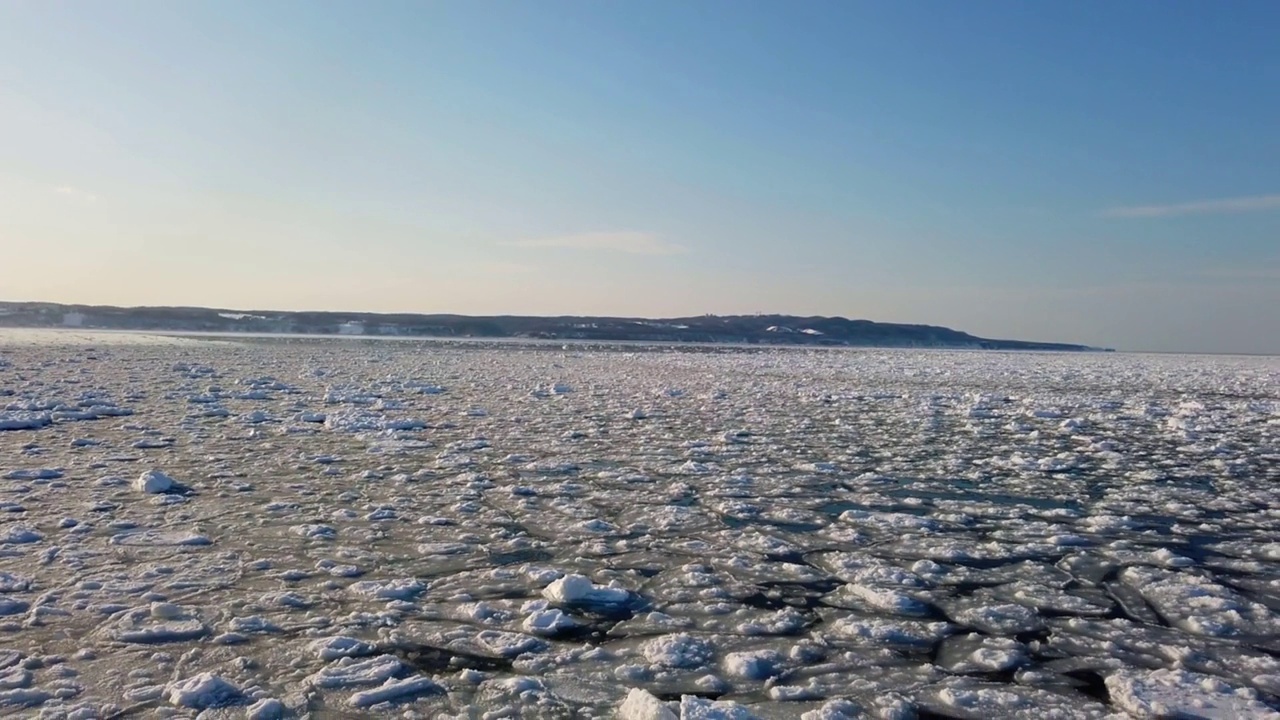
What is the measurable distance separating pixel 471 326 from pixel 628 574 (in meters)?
104

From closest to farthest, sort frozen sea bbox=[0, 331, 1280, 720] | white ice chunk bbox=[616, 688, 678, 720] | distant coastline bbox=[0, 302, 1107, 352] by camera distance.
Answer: white ice chunk bbox=[616, 688, 678, 720], frozen sea bbox=[0, 331, 1280, 720], distant coastline bbox=[0, 302, 1107, 352]

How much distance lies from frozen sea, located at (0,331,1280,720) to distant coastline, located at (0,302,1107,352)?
3188 inches

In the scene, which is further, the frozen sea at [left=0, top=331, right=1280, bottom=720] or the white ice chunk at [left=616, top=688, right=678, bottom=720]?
the frozen sea at [left=0, top=331, right=1280, bottom=720]

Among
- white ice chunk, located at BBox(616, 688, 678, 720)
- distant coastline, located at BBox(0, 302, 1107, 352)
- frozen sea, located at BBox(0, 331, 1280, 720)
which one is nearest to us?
white ice chunk, located at BBox(616, 688, 678, 720)

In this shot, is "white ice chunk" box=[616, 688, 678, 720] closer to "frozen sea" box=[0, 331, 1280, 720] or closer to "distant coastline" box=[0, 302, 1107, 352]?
"frozen sea" box=[0, 331, 1280, 720]

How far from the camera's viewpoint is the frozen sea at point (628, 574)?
10.8ft

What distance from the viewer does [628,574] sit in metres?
4.79

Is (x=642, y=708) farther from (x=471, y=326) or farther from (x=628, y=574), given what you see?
(x=471, y=326)

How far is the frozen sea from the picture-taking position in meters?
3.28

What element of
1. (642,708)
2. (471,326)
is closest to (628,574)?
(642,708)

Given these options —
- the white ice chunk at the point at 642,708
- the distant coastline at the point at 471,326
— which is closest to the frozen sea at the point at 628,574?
the white ice chunk at the point at 642,708

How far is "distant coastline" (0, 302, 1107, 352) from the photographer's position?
94.2 m

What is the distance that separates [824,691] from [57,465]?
24.1 ft

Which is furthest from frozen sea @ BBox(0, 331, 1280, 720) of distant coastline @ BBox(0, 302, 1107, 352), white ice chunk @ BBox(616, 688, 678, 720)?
distant coastline @ BBox(0, 302, 1107, 352)
